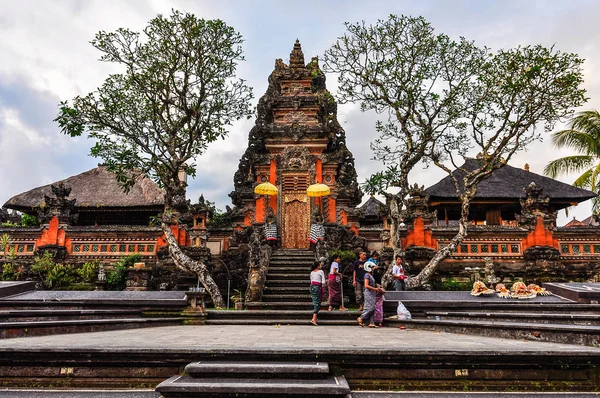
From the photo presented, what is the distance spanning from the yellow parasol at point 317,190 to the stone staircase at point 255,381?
11392mm

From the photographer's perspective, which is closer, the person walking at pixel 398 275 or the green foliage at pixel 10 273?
the person walking at pixel 398 275

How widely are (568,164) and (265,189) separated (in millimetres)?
14770

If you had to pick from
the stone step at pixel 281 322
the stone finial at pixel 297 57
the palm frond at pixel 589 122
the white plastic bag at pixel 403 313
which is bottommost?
the stone step at pixel 281 322

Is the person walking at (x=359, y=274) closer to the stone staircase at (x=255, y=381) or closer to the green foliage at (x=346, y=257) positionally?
the green foliage at (x=346, y=257)

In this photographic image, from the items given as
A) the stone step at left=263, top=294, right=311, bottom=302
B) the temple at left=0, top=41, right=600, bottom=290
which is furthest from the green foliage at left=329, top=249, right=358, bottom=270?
the stone step at left=263, top=294, right=311, bottom=302

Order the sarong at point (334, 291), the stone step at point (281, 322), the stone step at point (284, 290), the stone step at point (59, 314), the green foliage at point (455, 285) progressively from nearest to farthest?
1. the stone step at point (59, 314)
2. the stone step at point (281, 322)
3. the sarong at point (334, 291)
4. the stone step at point (284, 290)
5. the green foliage at point (455, 285)

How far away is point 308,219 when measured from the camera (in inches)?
669

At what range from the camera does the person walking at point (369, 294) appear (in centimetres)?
858

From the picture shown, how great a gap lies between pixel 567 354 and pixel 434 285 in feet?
33.1

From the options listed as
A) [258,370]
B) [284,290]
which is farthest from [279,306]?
[258,370]

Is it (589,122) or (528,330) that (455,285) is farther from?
(589,122)

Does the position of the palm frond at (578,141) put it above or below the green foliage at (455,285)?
above

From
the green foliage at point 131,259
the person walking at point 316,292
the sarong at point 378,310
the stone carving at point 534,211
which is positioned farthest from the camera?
the green foliage at point 131,259

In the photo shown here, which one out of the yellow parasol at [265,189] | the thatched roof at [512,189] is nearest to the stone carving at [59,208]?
the yellow parasol at [265,189]
